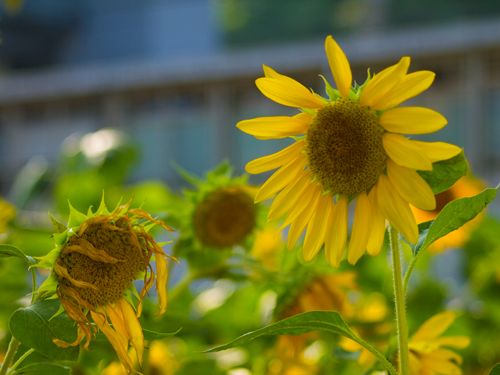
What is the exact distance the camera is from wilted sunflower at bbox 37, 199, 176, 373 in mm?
270

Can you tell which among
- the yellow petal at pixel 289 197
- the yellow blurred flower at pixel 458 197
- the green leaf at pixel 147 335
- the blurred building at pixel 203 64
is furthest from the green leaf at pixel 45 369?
the blurred building at pixel 203 64

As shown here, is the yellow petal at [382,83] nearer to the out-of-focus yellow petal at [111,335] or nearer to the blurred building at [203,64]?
the out-of-focus yellow petal at [111,335]

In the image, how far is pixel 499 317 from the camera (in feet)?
2.20

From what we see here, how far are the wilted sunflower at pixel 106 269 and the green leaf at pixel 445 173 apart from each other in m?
0.15

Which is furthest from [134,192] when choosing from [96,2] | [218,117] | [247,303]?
[96,2]

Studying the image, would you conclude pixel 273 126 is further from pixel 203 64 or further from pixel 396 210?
pixel 203 64

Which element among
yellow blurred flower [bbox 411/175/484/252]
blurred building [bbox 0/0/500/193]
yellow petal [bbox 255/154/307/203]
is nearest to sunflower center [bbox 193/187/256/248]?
yellow petal [bbox 255/154/307/203]

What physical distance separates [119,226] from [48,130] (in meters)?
5.33

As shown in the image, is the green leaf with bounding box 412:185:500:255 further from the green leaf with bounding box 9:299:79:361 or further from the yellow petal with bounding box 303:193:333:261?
the green leaf with bounding box 9:299:79:361

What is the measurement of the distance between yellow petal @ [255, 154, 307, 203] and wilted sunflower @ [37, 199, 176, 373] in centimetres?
6

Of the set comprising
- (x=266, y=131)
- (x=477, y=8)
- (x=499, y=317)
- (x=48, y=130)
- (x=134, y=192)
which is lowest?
(x=48, y=130)

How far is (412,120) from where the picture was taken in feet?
0.86

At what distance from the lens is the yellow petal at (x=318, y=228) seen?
11.5 inches

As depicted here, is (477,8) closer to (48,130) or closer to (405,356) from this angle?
(48,130)
